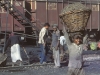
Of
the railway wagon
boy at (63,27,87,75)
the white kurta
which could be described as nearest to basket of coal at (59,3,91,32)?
boy at (63,27,87,75)

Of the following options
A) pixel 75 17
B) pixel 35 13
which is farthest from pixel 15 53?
pixel 35 13

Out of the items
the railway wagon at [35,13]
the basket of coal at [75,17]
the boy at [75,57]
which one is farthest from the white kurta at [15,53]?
the railway wagon at [35,13]

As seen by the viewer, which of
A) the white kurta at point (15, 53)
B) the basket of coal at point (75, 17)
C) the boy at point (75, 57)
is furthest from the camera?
the white kurta at point (15, 53)

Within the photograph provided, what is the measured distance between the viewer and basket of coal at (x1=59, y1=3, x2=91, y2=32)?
7.22 metres

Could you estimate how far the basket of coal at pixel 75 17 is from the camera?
7.22 meters

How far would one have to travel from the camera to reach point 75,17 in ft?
24.3

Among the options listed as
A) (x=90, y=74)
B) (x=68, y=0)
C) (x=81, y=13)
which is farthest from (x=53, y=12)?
(x=81, y=13)

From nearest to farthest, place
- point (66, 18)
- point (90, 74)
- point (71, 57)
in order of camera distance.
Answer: point (71, 57) < point (66, 18) < point (90, 74)

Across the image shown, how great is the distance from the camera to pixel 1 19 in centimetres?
1952

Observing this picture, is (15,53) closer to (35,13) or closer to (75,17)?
(75,17)

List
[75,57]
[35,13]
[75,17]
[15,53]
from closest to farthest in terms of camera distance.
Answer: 1. [75,57]
2. [75,17]
3. [15,53]
4. [35,13]

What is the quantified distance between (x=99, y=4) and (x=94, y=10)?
1.87 feet

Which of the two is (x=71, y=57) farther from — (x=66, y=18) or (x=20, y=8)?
(x=20, y=8)

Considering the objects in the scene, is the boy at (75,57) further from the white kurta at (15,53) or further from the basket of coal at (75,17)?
the white kurta at (15,53)
